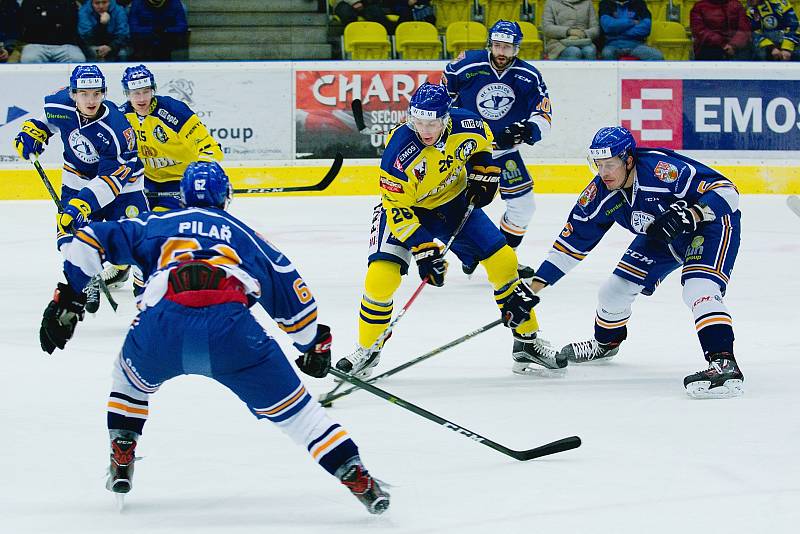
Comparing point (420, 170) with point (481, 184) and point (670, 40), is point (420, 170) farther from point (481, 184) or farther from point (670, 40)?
point (670, 40)

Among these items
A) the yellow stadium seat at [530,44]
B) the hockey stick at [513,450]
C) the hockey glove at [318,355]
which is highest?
the yellow stadium seat at [530,44]

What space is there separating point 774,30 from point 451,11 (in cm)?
279

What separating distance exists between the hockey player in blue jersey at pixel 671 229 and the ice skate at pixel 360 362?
2.27 feet

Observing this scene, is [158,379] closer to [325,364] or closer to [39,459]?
[325,364]

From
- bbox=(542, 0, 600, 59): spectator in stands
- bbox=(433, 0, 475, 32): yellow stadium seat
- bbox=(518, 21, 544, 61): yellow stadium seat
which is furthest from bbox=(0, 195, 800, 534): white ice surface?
bbox=(433, 0, 475, 32): yellow stadium seat

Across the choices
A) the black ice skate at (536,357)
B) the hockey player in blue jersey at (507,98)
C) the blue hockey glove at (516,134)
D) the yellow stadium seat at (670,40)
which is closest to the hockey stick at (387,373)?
the black ice skate at (536,357)

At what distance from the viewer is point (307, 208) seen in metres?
9.02

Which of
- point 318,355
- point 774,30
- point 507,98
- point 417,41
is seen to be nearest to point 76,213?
point 507,98

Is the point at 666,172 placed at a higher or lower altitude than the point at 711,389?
higher

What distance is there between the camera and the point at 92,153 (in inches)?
250

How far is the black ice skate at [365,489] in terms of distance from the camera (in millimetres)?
3025

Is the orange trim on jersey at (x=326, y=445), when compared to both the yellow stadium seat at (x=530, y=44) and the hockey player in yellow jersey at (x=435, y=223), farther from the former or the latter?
the yellow stadium seat at (x=530, y=44)

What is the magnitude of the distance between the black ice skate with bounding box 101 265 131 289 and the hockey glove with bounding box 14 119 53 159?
75 cm

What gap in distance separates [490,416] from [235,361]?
4.86 ft
